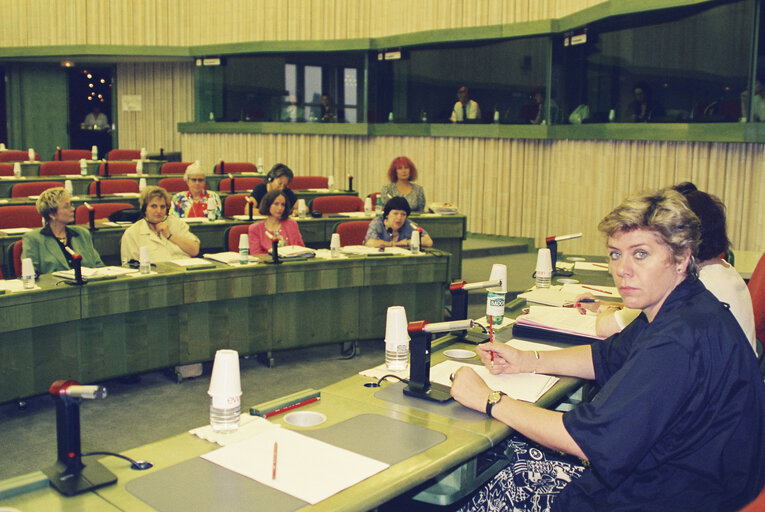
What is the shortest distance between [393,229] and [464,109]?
4.37 metres

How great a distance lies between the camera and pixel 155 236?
589cm

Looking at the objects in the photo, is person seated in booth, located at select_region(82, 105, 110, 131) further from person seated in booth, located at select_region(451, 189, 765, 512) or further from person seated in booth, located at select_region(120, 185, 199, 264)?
person seated in booth, located at select_region(451, 189, 765, 512)

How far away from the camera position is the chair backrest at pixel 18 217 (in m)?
6.53

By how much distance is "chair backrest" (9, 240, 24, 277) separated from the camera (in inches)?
202

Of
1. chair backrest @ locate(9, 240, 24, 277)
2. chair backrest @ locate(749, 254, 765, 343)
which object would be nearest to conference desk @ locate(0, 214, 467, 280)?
chair backrest @ locate(9, 240, 24, 277)

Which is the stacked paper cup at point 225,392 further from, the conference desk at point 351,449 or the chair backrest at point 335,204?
the chair backrest at point 335,204

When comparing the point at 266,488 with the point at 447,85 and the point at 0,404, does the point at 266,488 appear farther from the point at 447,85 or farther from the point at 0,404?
the point at 447,85

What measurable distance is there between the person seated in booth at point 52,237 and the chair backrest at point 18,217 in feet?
5.17

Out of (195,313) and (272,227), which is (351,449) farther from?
(272,227)

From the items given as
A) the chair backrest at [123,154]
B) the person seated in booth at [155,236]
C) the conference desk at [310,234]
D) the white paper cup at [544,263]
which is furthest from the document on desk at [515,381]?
the chair backrest at [123,154]

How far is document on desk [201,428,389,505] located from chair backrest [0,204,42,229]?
5199 mm

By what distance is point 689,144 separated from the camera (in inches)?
313

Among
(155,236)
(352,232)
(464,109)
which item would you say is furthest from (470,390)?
(464,109)

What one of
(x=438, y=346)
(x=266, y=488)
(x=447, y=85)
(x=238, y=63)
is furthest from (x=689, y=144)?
(x=238, y=63)
